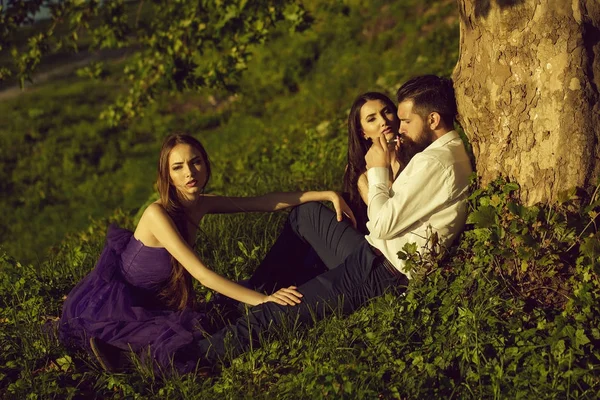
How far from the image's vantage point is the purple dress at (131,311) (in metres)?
4.78

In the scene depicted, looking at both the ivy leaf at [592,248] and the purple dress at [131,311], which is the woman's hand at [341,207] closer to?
the purple dress at [131,311]

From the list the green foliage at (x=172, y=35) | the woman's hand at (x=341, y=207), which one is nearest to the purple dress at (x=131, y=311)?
the woman's hand at (x=341, y=207)

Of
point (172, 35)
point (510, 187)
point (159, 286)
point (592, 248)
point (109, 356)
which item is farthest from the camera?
point (172, 35)

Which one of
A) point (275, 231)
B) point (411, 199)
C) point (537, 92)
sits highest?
point (537, 92)

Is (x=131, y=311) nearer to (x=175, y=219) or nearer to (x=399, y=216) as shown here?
(x=175, y=219)

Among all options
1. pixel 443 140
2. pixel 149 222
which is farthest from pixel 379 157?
pixel 149 222

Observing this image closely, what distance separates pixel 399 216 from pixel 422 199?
16cm

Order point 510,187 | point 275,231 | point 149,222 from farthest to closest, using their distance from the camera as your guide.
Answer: point 275,231
point 149,222
point 510,187

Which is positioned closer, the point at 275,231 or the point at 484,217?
the point at 484,217

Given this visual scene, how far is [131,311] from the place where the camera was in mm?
5055

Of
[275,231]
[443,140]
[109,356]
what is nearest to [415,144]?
[443,140]

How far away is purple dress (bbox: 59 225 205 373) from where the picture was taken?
15.7ft

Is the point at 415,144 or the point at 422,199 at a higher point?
the point at 415,144

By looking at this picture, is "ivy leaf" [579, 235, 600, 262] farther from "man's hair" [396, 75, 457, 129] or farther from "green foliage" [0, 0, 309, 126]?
"green foliage" [0, 0, 309, 126]
